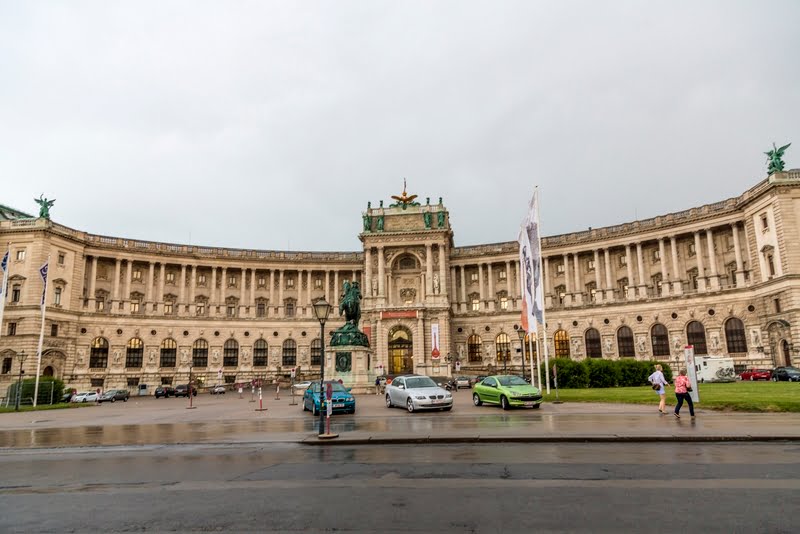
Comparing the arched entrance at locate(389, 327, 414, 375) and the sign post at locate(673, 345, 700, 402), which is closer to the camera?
the sign post at locate(673, 345, 700, 402)

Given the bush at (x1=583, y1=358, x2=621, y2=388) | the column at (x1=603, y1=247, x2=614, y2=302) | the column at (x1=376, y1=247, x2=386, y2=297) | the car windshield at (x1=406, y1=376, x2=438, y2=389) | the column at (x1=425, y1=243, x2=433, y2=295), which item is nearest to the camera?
the car windshield at (x1=406, y1=376, x2=438, y2=389)

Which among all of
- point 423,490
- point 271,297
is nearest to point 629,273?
point 271,297

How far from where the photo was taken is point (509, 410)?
25.7 metres

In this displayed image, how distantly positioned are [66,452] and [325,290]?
67.1 m

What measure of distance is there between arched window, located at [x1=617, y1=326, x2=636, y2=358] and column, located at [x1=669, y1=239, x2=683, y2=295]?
7.44 metres

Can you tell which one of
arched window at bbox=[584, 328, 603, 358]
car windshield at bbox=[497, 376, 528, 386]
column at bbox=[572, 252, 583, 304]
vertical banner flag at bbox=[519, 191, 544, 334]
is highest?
column at bbox=[572, 252, 583, 304]

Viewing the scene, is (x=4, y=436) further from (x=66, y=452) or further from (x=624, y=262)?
(x=624, y=262)

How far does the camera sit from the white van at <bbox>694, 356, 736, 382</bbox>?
46.0m

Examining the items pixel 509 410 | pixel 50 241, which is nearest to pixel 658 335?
pixel 509 410

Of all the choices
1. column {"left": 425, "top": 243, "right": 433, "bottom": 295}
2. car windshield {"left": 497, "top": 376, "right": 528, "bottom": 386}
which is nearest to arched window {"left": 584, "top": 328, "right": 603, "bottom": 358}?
column {"left": 425, "top": 243, "right": 433, "bottom": 295}

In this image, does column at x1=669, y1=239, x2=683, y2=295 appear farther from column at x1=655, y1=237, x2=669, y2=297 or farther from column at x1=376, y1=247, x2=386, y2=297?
column at x1=376, y1=247, x2=386, y2=297

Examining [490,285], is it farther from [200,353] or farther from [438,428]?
[438,428]

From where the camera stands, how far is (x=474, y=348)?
77250 mm

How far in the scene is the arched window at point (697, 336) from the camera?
61125 mm
